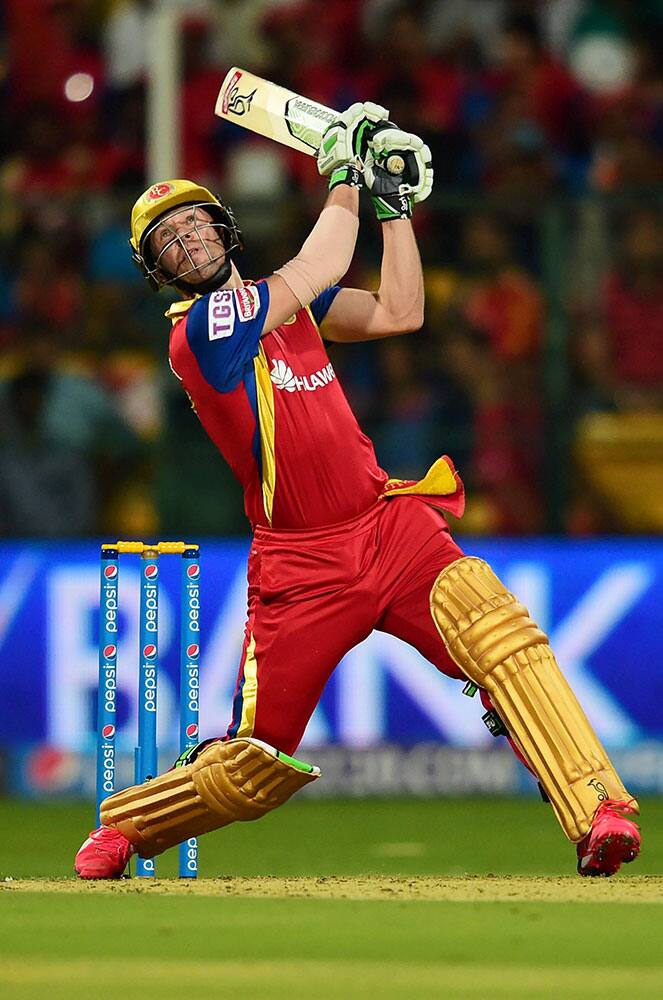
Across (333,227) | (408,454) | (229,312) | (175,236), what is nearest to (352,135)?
(333,227)

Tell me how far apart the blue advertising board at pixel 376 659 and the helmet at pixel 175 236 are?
11.9 ft

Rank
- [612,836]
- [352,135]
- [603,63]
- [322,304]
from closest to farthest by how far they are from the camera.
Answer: [612,836] → [352,135] → [322,304] → [603,63]

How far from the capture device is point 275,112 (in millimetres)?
6328

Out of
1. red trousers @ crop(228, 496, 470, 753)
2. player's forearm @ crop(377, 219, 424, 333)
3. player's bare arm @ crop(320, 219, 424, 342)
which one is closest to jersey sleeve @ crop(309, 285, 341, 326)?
player's bare arm @ crop(320, 219, 424, 342)

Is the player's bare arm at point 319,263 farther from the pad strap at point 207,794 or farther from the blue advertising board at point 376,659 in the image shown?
the blue advertising board at point 376,659

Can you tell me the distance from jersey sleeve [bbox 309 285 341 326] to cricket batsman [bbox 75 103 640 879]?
0.05 meters

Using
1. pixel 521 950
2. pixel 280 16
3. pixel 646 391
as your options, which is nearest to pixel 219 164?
pixel 280 16

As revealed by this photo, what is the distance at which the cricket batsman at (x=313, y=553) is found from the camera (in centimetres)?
567

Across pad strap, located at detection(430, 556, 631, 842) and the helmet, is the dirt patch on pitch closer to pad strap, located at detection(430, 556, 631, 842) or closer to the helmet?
pad strap, located at detection(430, 556, 631, 842)

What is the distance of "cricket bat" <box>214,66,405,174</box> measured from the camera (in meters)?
6.23

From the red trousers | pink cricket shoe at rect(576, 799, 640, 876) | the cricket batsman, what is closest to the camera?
pink cricket shoe at rect(576, 799, 640, 876)

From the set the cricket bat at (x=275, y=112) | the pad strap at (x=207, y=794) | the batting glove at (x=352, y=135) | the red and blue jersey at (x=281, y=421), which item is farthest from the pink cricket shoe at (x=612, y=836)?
the cricket bat at (x=275, y=112)

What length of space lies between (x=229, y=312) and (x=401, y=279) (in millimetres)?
649

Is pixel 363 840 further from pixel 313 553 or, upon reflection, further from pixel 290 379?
pixel 290 379
